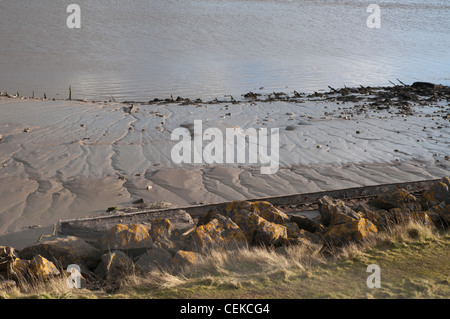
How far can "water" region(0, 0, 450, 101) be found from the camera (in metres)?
18.9

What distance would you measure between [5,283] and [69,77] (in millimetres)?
16358

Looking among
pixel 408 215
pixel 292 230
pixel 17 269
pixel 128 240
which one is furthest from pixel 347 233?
pixel 17 269

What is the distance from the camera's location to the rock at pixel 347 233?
→ 5.32m

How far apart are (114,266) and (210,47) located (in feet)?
78.5

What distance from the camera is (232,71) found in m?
21.6

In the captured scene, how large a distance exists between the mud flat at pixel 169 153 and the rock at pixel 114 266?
5.36 ft

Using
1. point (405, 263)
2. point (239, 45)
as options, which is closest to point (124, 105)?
point (405, 263)

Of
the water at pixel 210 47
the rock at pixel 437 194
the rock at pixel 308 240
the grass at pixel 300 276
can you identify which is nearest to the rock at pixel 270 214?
the rock at pixel 308 240

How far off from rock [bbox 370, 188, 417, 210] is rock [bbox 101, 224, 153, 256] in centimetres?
339

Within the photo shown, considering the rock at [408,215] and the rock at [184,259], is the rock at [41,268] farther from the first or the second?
the rock at [408,215]

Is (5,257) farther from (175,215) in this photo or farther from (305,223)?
(305,223)

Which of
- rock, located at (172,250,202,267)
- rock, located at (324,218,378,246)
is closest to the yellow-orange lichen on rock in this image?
rock, located at (172,250,202,267)

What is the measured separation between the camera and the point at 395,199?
6422mm
